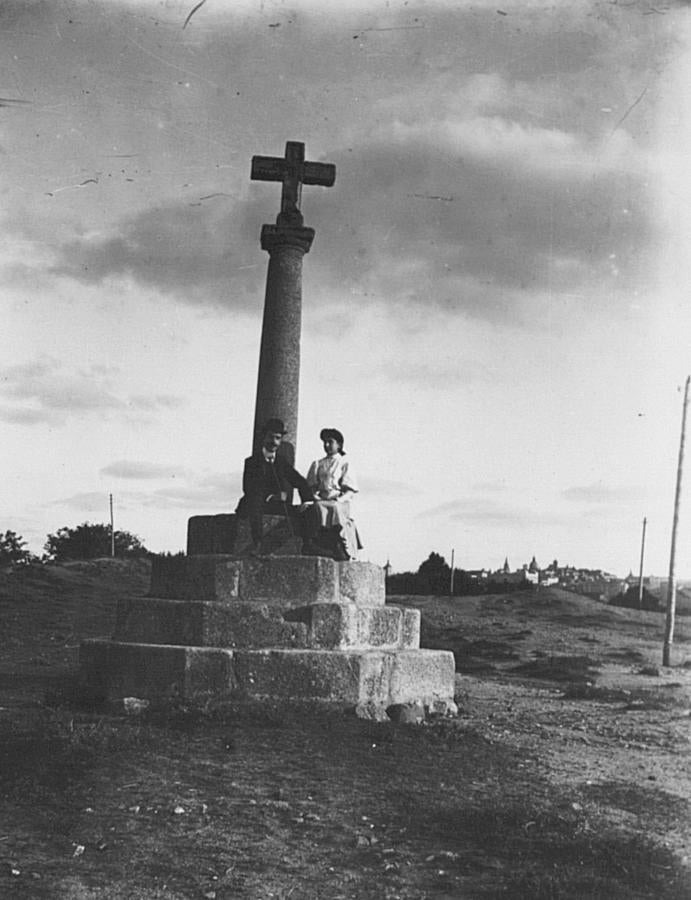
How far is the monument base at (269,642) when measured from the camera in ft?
28.2

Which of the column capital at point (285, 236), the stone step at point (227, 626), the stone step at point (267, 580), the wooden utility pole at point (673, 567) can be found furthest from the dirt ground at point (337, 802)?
the wooden utility pole at point (673, 567)

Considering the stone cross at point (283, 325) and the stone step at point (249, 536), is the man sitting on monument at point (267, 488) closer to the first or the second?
the stone step at point (249, 536)

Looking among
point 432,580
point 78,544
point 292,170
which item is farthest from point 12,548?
point 292,170

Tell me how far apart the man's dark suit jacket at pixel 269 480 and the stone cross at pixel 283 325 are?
758mm

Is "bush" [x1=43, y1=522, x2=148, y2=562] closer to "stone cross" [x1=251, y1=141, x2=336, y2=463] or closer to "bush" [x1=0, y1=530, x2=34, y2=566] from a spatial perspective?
"bush" [x1=0, y1=530, x2=34, y2=566]

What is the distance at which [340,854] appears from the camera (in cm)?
509

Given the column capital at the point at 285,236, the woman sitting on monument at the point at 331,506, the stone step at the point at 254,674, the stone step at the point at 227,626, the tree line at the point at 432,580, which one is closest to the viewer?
the stone step at the point at 254,674

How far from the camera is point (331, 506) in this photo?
9.99 m

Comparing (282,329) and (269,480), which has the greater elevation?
(282,329)

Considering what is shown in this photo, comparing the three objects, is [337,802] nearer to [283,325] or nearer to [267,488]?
[267,488]

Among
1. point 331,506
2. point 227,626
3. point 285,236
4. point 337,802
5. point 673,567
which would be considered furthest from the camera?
point 673,567

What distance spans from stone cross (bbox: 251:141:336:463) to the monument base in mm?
1945

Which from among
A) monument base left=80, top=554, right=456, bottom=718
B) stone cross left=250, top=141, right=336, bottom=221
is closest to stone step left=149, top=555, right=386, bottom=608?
monument base left=80, top=554, right=456, bottom=718

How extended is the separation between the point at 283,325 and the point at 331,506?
2.52 meters
